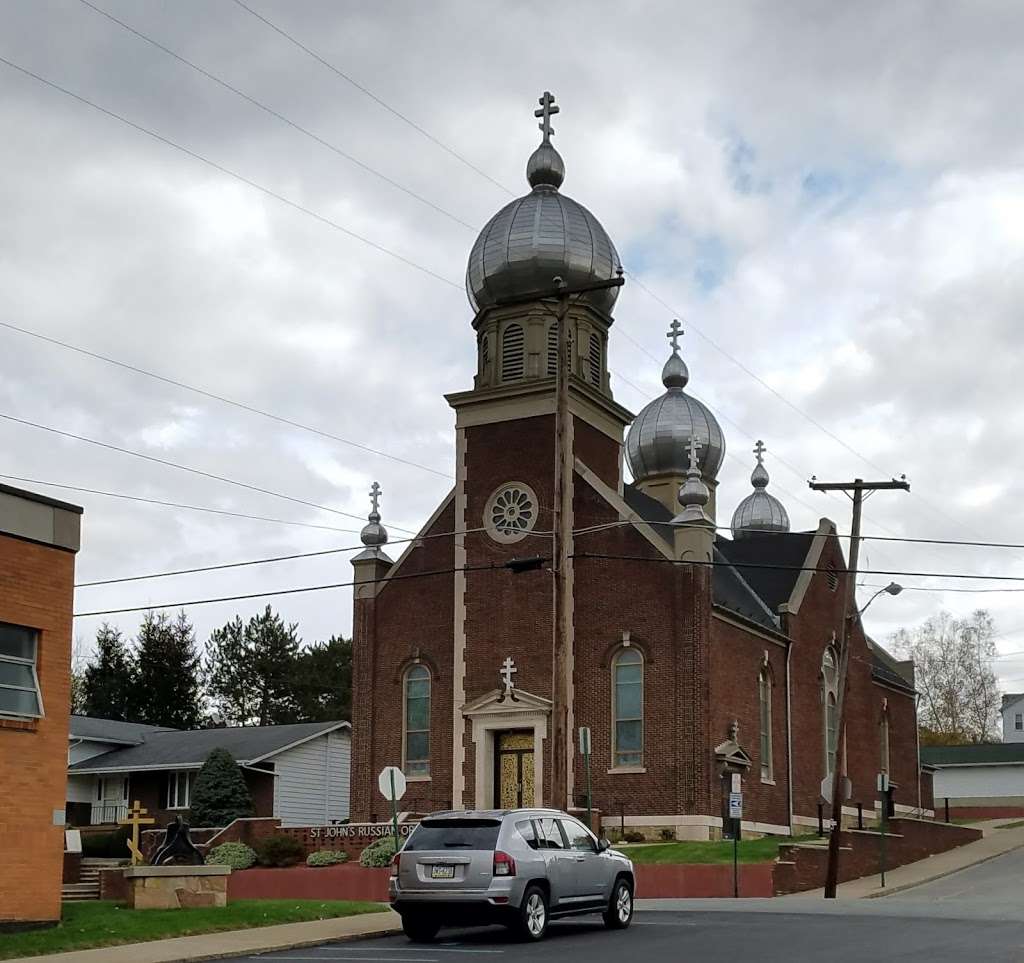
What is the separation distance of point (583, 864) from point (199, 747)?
117 feet

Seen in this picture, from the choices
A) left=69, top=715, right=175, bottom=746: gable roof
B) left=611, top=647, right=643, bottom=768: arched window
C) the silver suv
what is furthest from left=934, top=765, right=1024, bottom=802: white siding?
the silver suv

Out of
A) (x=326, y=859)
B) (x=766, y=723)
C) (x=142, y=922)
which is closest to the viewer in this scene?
(x=142, y=922)

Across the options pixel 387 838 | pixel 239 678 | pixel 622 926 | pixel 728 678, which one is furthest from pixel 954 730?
pixel 622 926

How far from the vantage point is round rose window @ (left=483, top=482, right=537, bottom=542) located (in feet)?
132

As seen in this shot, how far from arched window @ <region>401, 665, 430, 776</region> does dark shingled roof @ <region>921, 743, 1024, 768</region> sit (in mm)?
35516

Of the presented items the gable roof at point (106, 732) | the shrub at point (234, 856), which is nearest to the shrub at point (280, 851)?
the shrub at point (234, 856)

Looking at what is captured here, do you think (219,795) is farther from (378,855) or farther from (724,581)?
(724,581)

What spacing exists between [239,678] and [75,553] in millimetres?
66975

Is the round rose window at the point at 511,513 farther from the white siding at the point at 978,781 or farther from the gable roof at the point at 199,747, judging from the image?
the white siding at the point at 978,781

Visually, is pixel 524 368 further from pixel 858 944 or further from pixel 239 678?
pixel 239 678

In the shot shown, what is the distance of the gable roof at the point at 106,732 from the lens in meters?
55.2

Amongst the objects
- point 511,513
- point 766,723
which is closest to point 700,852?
point 766,723

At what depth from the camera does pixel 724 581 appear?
43938 millimetres

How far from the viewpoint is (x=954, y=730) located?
9812 centimetres
